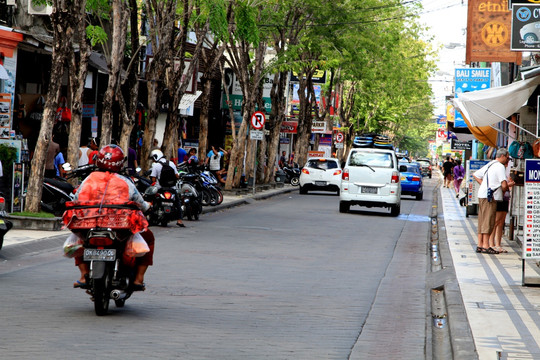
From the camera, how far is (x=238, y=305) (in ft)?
34.2

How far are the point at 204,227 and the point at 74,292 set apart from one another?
10924mm

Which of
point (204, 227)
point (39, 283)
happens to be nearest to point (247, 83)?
point (204, 227)

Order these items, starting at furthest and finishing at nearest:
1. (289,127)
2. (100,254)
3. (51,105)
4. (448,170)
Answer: (448,170), (289,127), (51,105), (100,254)

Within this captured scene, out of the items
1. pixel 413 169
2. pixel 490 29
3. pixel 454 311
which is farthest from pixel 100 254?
pixel 413 169

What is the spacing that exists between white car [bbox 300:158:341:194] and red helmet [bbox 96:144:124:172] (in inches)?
1308

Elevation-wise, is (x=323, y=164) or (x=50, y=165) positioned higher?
(x=323, y=164)

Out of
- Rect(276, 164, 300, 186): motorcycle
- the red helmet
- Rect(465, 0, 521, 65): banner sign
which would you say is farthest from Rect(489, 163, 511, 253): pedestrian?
Rect(276, 164, 300, 186): motorcycle

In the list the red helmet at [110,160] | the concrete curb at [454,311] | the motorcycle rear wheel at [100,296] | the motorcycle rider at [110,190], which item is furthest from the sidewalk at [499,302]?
the red helmet at [110,160]

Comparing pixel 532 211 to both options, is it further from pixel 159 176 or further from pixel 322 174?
pixel 322 174

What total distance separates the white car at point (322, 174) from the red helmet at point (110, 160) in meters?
33.2

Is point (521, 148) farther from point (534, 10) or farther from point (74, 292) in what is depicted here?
point (74, 292)

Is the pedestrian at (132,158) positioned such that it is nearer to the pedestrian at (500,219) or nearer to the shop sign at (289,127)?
the pedestrian at (500,219)

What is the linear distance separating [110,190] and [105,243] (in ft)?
1.87

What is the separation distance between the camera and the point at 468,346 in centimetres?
823
